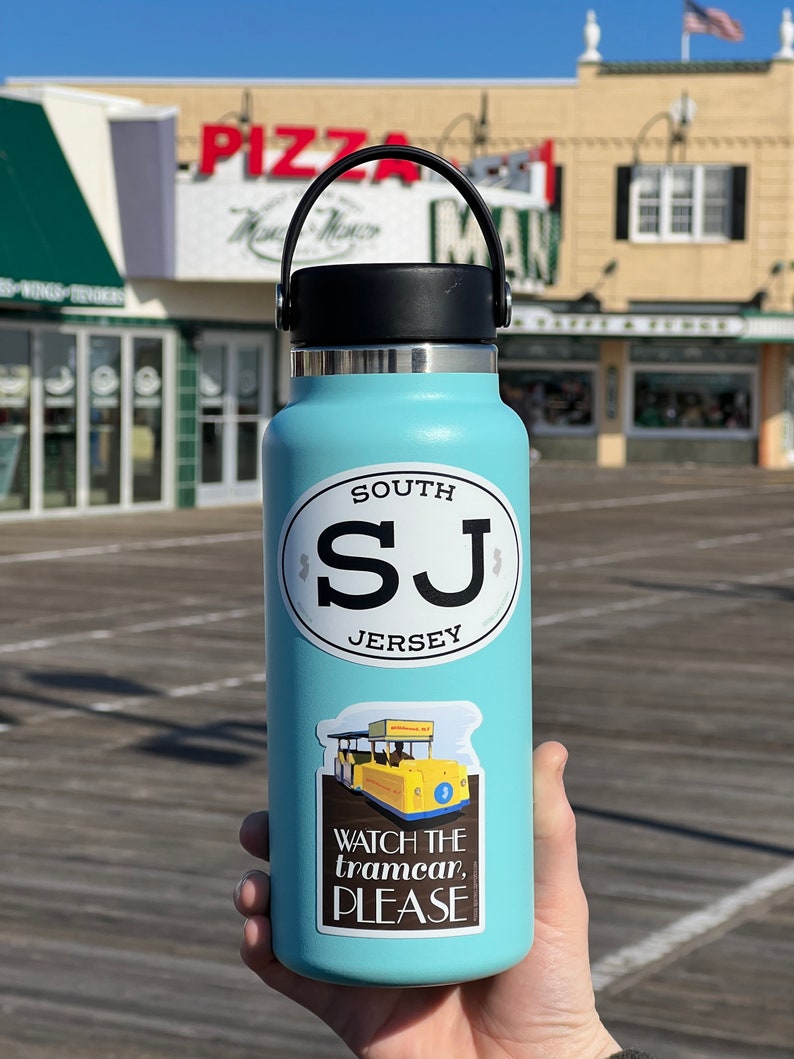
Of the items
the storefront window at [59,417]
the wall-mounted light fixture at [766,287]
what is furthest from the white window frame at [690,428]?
the storefront window at [59,417]

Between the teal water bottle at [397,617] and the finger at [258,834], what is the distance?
0.56 ft

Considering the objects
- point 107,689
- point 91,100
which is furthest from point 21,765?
point 91,100

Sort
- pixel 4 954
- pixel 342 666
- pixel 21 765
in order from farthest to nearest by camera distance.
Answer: pixel 21 765, pixel 4 954, pixel 342 666

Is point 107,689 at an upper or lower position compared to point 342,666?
lower

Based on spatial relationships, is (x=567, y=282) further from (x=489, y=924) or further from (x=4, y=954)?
(x=489, y=924)

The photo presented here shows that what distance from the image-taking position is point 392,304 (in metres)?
1.97

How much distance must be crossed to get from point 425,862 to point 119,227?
80.8 feet

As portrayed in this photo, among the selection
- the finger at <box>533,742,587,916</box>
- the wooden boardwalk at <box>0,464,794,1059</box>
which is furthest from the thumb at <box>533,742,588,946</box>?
the wooden boardwalk at <box>0,464,794,1059</box>

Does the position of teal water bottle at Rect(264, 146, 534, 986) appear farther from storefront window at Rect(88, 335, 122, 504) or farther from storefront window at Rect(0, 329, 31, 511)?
storefront window at Rect(88, 335, 122, 504)

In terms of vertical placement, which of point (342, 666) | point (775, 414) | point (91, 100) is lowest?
point (775, 414)

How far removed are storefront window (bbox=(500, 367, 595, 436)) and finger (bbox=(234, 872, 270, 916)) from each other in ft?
136

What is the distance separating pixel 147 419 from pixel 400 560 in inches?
975

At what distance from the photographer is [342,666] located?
198 cm

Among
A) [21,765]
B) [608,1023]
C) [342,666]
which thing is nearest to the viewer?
[342,666]
